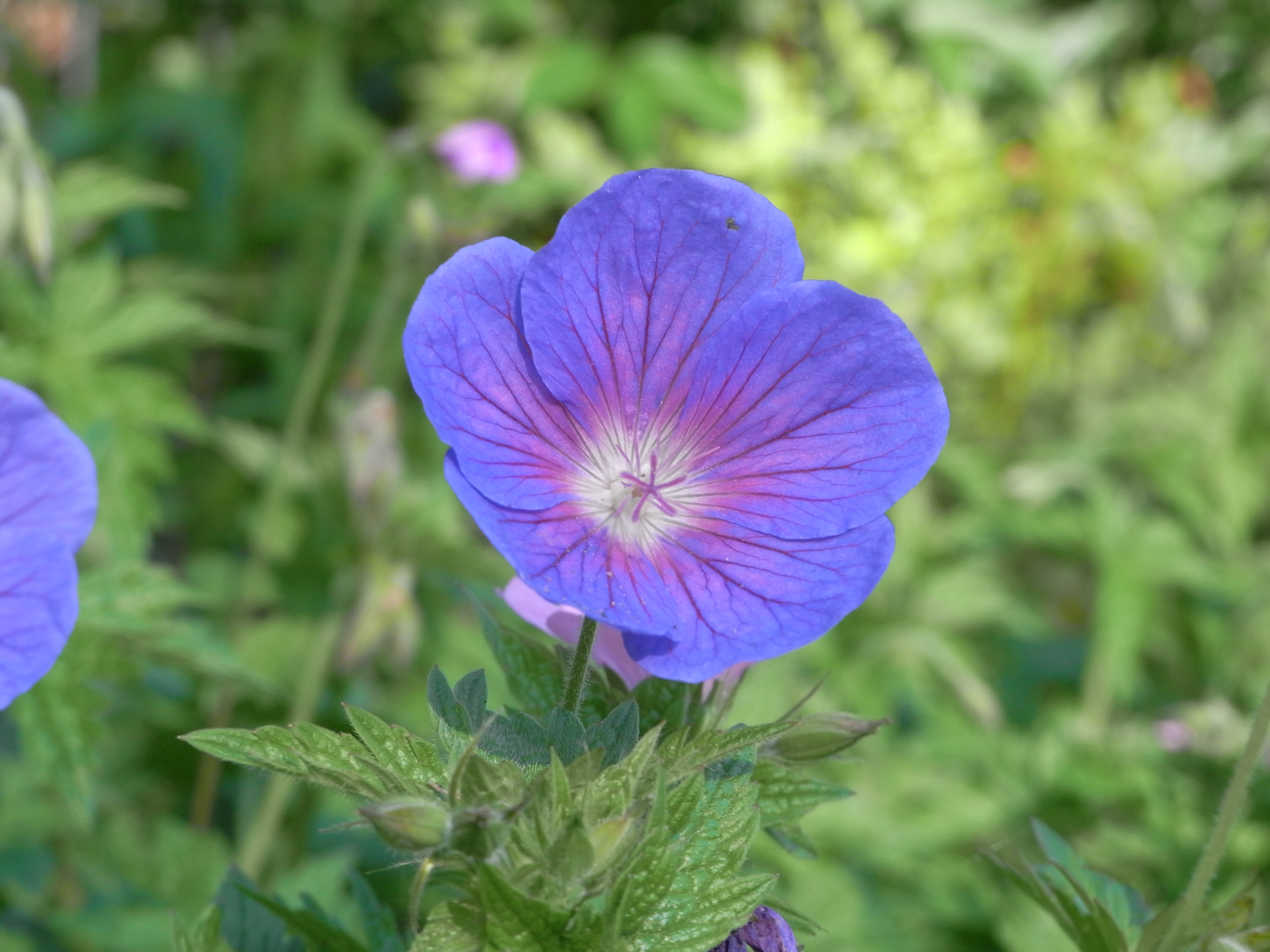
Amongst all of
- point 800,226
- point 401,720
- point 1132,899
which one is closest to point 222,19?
point 800,226

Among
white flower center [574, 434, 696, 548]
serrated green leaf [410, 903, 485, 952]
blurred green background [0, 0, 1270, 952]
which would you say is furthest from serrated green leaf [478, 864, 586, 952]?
blurred green background [0, 0, 1270, 952]

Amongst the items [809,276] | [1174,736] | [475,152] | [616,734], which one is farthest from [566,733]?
[809,276]

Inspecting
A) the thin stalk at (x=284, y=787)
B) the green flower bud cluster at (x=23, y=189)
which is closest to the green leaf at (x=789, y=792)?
the thin stalk at (x=284, y=787)

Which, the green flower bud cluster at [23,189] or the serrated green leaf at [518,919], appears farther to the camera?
the green flower bud cluster at [23,189]

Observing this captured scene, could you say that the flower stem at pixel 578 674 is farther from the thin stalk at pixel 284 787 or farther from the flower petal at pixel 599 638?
the thin stalk at pixel 284 787

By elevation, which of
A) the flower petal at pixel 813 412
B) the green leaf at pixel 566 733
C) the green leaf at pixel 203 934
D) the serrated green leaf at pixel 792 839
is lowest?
the green leaf at pixel 203 934

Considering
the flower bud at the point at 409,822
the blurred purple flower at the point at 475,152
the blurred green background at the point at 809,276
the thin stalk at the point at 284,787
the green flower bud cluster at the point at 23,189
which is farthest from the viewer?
the blurred purple flower at the point at 475,152
